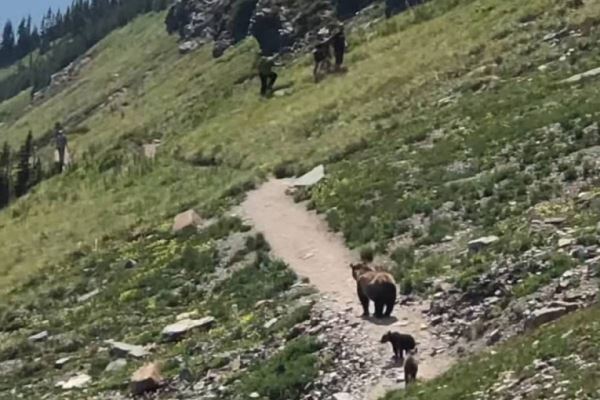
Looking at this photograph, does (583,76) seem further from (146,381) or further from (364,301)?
(146,381)

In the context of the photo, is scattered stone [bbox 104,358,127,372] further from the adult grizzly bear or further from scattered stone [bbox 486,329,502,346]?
scattered stone [bbox 486,329,502,346]

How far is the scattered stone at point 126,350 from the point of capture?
30.4 m

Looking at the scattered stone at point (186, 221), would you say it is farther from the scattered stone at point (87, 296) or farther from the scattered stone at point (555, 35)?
the scattered stone at point (555, 35)

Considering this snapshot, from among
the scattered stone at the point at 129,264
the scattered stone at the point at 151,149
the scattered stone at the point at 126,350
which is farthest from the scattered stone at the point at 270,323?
A: the scattered stone at the point at 151,149

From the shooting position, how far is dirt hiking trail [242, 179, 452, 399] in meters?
23.9

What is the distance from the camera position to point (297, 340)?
2634 centimetres

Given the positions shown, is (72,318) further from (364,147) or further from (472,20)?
(472,20)

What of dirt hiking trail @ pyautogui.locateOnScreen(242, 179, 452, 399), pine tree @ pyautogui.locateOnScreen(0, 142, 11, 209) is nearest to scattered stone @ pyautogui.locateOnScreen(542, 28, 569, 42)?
dirt hiking trail @ pyautogui.locateOnScreen(242, 179, 452, 399)

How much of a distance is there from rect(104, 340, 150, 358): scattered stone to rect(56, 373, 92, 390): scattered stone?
1.14m

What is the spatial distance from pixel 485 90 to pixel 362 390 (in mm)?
27355

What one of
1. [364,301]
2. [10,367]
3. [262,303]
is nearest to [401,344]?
[364,301]

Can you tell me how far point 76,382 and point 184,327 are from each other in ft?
10.8

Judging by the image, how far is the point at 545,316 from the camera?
880 inches

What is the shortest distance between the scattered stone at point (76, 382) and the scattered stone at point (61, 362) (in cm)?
173
